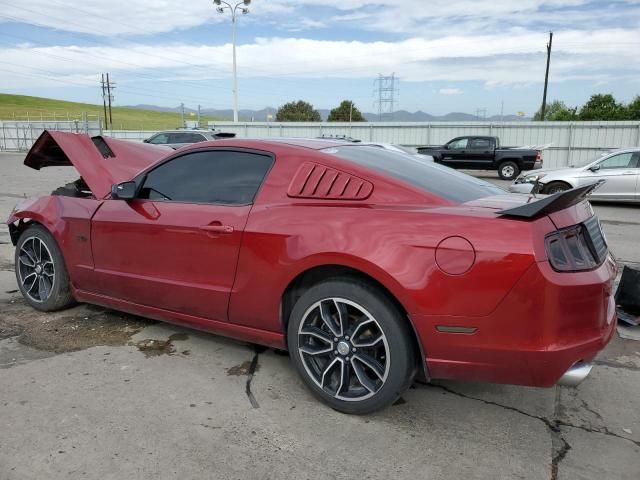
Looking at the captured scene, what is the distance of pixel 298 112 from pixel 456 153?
166 ft

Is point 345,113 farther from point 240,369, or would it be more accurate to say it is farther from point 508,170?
point 240,369

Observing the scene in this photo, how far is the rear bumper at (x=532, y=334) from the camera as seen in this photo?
2514mm

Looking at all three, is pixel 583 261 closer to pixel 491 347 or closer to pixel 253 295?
pixel 491 347

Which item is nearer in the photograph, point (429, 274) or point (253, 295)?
point (429, 274)

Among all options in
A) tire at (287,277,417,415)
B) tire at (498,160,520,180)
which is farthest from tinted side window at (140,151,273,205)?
tire at (498,160,520,180)

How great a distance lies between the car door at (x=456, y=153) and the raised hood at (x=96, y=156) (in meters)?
18.4

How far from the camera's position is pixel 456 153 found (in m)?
21.9

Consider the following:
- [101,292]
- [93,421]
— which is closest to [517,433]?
[93,421]

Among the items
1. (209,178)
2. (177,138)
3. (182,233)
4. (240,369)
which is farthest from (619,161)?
(177,138)

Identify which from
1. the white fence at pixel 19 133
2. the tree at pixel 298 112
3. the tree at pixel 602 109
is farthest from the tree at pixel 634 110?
the white fence at pixel 19 133

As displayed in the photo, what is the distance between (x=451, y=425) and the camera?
2.97m

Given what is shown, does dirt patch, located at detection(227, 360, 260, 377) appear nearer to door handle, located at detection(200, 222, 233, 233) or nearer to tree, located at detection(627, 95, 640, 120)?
door handle, located at detection(200, 222, 233, 233)

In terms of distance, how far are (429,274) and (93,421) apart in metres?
1.99

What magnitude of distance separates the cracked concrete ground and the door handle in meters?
0.96
